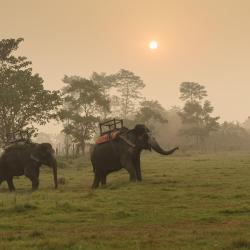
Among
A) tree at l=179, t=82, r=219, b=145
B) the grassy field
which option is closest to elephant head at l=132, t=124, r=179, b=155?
the grassy field

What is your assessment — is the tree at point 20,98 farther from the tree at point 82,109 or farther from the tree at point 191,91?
the tree at point 191,91

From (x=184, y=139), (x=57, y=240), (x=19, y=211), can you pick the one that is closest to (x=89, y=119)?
(x=184, y=139)

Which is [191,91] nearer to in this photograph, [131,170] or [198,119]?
[198,119]

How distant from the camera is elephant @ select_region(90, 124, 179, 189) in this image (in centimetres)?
2577

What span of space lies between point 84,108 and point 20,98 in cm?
2662

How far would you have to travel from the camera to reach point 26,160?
26078mm

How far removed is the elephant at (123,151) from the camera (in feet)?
84.5

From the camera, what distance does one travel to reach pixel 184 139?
338 feet

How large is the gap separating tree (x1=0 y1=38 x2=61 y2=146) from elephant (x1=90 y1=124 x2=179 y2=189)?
2425 cm

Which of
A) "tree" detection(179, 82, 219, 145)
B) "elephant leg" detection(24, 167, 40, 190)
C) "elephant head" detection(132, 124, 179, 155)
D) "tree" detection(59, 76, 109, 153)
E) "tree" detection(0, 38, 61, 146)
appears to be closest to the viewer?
"elephant leg" detection(24, 167, 40, 190)

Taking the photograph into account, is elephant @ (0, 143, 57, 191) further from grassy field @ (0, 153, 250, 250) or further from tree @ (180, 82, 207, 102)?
tree @ (180, 82, 207, 102)

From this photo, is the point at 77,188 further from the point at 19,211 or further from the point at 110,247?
the point at 110,247

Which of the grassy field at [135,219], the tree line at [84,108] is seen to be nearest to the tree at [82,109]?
the tree line at [84,108]

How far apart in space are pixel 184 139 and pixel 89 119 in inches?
1593
